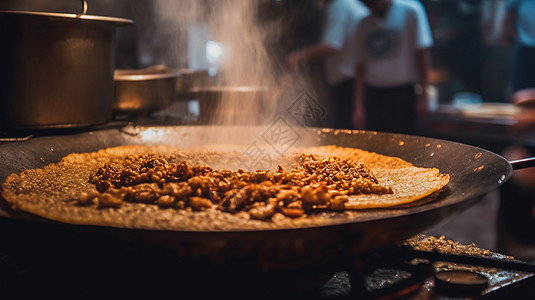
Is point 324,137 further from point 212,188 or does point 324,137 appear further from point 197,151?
point 212,188

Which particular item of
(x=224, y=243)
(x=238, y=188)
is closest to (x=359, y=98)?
(x=238, y=188)

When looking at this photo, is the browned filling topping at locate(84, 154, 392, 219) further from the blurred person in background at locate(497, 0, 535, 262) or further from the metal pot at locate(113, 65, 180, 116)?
the blurred person in background at locate(497, 0, 535, 262)

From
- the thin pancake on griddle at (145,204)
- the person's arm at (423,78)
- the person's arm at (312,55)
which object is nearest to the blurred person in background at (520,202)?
the person's arm at (423,78)

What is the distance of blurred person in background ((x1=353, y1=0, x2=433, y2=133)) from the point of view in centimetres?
527

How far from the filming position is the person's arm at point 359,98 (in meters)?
5.87

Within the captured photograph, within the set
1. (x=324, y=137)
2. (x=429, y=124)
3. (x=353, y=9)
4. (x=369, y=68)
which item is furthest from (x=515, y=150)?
(x=324, y=137)

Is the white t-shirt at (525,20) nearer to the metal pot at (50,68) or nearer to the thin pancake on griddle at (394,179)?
the thin pancake on griddle at (394,179)

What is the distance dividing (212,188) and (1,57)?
1.16m

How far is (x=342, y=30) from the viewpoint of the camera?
5848 mm

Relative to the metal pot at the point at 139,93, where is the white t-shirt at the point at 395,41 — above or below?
above

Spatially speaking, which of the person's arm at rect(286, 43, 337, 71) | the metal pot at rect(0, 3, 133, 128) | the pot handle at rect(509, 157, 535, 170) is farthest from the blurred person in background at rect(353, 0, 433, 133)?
the pot handle at rect(509, 157, 535, 170)

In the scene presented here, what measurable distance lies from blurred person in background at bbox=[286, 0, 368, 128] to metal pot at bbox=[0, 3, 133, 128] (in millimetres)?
4098

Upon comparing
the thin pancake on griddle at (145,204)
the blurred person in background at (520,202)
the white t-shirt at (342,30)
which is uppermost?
the white t-shirt at (342,30)

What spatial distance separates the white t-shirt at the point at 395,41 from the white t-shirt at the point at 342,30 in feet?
0.90
